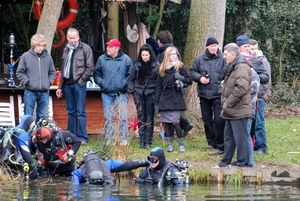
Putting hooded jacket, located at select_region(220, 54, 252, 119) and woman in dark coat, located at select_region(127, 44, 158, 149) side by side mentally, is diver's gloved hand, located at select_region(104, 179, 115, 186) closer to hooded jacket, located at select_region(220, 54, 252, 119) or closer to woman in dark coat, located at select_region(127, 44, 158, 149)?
hooded jacket, located at select_region(220, 54, 252, 119)

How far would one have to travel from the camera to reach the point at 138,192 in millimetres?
12383

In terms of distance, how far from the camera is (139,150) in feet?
50.3

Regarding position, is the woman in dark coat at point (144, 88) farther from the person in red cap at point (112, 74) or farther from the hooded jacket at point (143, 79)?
the person in red cap at point (112, 74)

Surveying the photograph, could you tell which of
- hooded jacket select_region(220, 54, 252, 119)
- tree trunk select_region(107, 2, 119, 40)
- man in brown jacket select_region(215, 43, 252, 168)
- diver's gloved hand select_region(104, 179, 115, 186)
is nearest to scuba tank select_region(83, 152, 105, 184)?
diver's gloved hand select_region(104, 179, 115, 186)

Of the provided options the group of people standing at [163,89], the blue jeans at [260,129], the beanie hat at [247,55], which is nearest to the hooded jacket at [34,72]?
the group of people standing at [163,89]

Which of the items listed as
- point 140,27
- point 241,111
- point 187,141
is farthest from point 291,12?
point 241,111

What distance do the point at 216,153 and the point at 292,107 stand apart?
933 centimetres

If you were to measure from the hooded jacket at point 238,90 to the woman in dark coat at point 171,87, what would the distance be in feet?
4.65

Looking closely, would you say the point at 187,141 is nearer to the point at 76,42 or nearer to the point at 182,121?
the point at 182,121

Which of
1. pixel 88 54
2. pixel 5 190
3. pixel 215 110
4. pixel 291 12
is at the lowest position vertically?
pixel 5 190

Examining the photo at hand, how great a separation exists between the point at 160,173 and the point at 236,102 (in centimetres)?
169

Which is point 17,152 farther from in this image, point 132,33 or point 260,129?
point 132,33

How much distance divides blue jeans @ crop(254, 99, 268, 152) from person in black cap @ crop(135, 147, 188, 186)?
244 cm

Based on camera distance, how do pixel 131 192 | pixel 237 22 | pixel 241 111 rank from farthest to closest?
pixel 237 22
pixel 241 111
pixel 131 192
